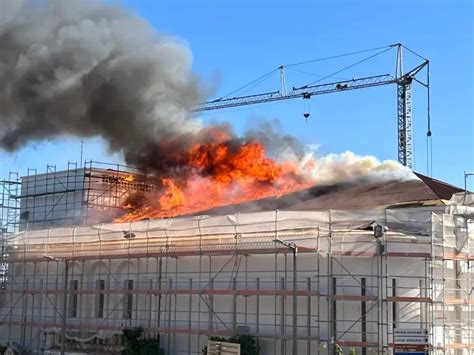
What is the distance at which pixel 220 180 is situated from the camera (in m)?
49.1

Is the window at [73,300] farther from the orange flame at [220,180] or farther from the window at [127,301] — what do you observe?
the orange flame at [220,180]

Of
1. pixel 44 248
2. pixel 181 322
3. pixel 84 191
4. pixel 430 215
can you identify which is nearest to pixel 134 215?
pixel 84 191

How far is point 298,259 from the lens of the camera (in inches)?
1237

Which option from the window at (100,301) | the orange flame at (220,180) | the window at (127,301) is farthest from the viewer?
the orange flame at (220,180)

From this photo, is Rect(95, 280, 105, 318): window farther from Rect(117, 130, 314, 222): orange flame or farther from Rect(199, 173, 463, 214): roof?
Rect(117, 130, 314, 222): orange flame

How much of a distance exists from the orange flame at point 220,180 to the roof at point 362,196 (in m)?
4.42

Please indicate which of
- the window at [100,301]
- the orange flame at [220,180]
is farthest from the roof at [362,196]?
the window at [100,301]

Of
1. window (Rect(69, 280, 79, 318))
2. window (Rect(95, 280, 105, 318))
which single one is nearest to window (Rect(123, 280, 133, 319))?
window (Rect(95, 280, 105, 318))

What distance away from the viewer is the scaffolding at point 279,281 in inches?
1153

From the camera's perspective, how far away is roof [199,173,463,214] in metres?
33.2

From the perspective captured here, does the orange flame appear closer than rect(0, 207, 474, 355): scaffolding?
No

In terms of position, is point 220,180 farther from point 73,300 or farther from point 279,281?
point 279,281

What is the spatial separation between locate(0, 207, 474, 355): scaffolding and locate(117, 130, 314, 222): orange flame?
8342mm

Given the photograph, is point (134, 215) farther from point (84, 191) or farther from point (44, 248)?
point (44, 248)
